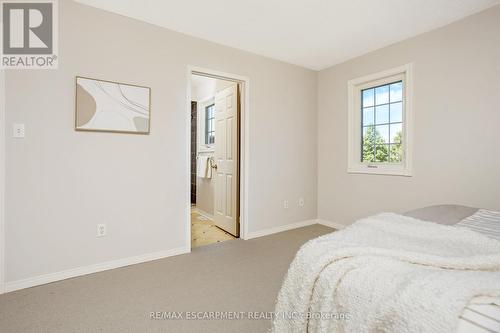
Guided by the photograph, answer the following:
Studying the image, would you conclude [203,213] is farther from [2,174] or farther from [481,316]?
[481,316]

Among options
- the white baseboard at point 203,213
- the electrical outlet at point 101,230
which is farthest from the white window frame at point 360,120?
the electrical outlet at point 101,230

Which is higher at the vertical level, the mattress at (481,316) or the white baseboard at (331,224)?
the mattress at (481,316)

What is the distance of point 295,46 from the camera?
10.1 ft

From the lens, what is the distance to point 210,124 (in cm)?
469

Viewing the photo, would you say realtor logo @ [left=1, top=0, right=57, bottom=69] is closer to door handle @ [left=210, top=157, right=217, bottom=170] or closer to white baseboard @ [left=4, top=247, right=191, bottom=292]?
white baseboard @ [left=4, top=247, right=191, bottom=292]

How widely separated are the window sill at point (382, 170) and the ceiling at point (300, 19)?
4.94ft

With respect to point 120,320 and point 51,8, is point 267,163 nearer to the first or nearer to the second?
point 120,320

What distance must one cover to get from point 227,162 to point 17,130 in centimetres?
228

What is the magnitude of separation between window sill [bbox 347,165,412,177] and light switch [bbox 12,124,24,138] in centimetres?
358

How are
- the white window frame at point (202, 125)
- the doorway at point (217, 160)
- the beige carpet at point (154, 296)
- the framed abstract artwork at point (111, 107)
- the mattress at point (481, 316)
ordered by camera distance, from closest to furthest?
the mattress at point (481, 316)
the beige carpet at point (154, 296)
the framed abstract artwork at point (111, 107)
the doorway at point (217, 160)
the white window frame at point (202, 125)

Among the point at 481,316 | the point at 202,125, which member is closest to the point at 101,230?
the point at 481,316

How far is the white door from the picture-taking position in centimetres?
341

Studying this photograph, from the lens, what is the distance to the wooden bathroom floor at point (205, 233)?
3244 mm

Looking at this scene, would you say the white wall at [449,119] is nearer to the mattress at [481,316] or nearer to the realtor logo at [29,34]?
the mattress at [481,316]
